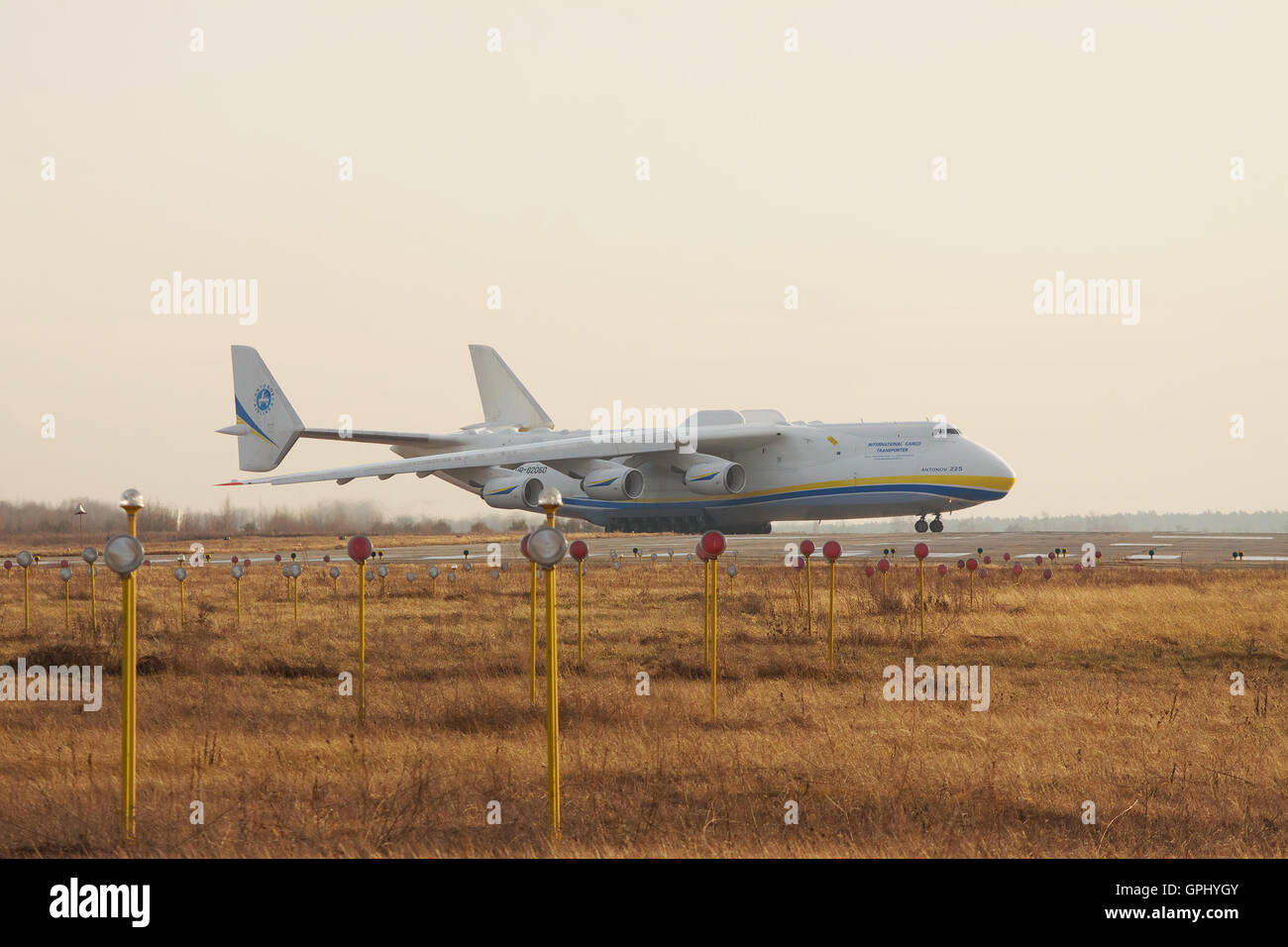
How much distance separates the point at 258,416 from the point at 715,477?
17.2 metres

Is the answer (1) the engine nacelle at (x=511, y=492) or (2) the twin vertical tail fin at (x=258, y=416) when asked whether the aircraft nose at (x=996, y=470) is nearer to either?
→ (1) the engine nacelle at (x=511, y=492)

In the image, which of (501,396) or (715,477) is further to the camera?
(501,396)

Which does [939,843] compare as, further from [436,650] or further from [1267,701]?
[436,650]

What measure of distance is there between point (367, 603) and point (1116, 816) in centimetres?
1761

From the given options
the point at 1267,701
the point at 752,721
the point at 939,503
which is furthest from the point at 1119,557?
the point at 752,721

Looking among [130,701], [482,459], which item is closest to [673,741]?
[130,701]

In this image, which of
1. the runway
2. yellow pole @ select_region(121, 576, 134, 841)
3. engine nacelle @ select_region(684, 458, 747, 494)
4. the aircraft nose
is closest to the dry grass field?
yellow pole @ select_region(121, 576, 134, 841)

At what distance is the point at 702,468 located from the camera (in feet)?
135

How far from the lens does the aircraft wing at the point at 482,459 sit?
39.2 metres

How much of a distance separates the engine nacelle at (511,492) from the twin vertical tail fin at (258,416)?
301 inches

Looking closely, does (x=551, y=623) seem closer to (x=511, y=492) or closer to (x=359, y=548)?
(x=359, y=548)

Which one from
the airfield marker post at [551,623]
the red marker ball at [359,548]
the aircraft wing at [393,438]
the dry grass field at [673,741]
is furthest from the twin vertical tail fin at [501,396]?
the airfield marker post at [551,623]

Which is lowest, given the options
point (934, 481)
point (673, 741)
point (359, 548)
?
point (673, 741)

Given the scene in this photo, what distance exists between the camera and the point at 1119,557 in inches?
1453
